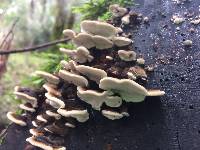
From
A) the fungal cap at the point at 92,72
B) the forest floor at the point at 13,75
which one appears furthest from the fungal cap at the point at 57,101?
the forest floor at the point at 13,75

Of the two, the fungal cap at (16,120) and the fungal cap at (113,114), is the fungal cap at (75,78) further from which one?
the fungal cap at (16,120)

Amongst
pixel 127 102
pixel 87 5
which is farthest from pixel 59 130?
pixel 87 5

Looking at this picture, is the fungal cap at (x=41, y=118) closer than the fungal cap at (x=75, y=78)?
No

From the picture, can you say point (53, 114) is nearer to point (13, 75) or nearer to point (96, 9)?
point (96, 9)

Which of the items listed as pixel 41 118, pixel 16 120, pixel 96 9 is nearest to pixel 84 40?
pixel 41 118

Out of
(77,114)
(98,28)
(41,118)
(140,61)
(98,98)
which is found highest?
(98,28)

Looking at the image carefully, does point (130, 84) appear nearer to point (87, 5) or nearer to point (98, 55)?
point (98, 55)
